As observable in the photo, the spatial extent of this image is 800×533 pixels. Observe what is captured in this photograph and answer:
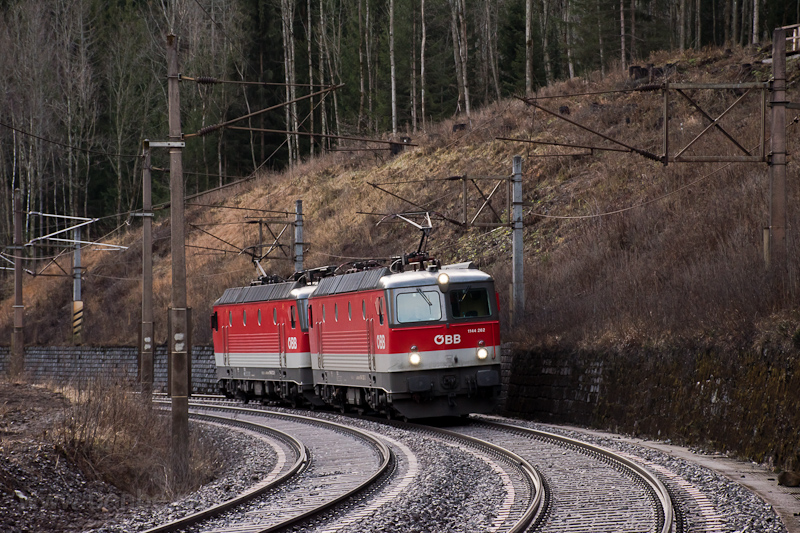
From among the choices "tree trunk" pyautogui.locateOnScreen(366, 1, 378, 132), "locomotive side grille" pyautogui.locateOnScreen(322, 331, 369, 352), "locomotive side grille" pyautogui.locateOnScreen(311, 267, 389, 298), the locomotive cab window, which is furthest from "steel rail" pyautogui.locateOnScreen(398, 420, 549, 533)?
"tree trunk" pyautogui.locateOnScreen(366, 1, 378, 132)

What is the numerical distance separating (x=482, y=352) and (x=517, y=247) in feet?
14.4

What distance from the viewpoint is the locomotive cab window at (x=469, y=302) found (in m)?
20.1

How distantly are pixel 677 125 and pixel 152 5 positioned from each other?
47712mm

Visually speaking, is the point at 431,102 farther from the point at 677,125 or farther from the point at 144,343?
the point at 144,343

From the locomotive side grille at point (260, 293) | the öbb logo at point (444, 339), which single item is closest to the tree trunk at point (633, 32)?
the locomotive side grille at point (260, 293)

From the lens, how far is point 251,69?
61438 mm

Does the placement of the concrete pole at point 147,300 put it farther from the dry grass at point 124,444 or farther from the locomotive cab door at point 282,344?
the dry grass at point 124,444

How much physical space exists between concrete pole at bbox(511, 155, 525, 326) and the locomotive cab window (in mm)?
3570

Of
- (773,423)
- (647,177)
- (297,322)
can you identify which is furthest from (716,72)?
(773,423)

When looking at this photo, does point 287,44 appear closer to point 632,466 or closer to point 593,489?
point 632,466

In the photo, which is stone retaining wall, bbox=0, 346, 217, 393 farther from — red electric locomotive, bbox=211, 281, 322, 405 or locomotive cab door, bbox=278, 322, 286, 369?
locomotive cab door, bbox=278, 322, 286, 369

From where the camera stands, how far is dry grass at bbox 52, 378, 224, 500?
546 inches

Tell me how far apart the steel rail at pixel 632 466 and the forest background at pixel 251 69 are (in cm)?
3406

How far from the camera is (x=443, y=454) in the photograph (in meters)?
15.3
